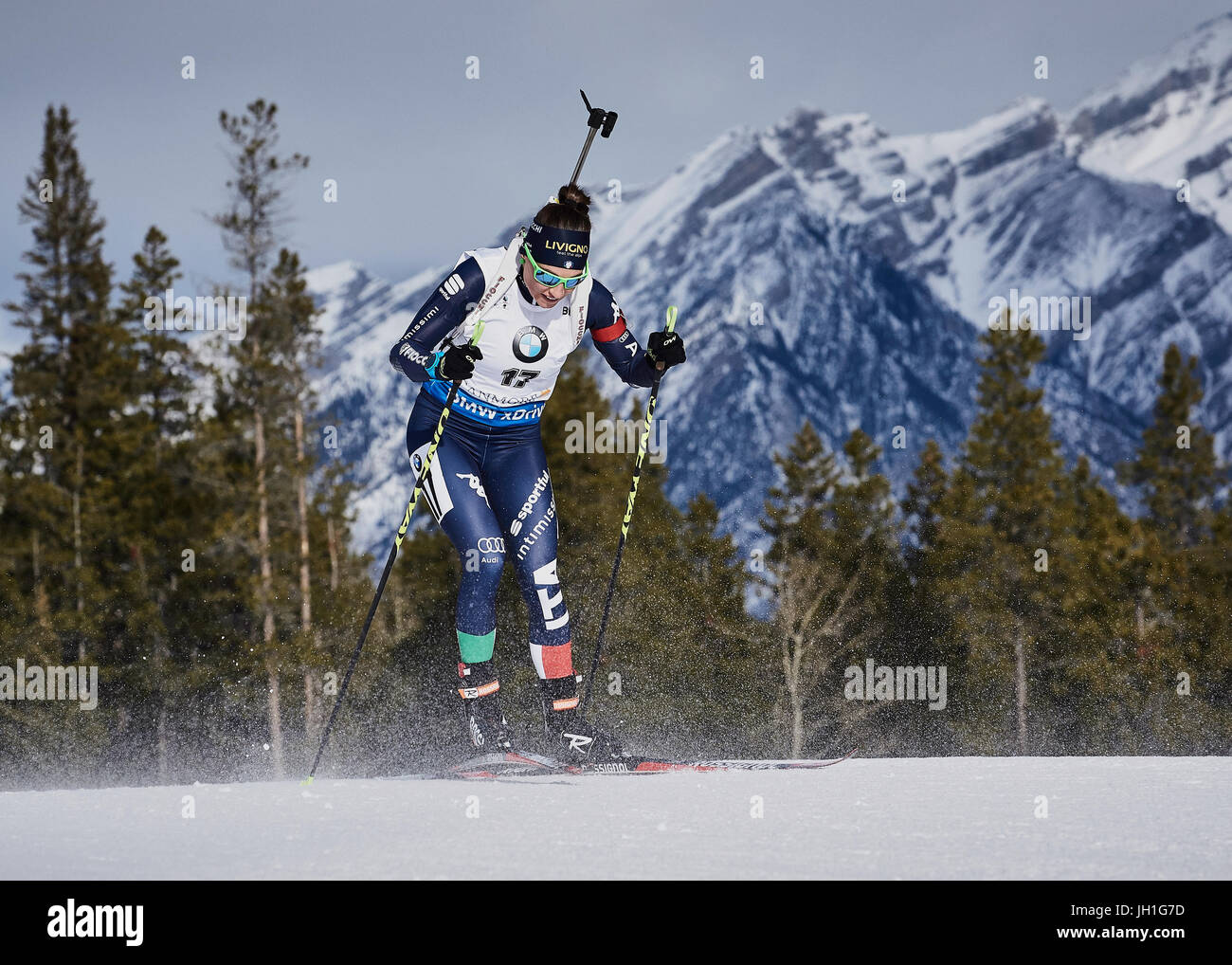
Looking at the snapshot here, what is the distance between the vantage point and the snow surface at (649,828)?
3.98m

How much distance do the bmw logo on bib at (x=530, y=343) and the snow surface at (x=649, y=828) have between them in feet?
7.06

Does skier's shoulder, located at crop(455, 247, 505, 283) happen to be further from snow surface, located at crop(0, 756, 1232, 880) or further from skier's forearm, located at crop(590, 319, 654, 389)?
snow surface, located at crop(0, 756, 1232, 880)

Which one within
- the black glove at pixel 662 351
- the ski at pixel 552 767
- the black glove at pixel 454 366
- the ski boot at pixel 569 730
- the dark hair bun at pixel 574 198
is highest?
the dark hair bun at pixel 574 198

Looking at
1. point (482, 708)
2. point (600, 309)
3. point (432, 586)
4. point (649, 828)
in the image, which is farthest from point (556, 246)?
point (432, 586)

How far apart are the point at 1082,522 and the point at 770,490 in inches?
509

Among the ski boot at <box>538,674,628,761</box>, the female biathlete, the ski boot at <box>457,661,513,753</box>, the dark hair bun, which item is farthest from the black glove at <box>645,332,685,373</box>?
the ski boot at <box>457,661,513,753</box>

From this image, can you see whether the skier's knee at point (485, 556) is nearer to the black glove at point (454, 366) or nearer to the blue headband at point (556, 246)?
→ the black glove at point (454, 366)

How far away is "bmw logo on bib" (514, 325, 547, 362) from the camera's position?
6.41 meters

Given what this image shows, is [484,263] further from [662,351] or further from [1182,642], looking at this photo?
[1182,642]

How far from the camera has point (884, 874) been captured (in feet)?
12.6

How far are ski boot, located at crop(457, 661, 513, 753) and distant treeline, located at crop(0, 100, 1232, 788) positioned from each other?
18.1 meters

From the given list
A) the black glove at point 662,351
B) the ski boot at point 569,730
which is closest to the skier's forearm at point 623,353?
the black glove at point 662,351

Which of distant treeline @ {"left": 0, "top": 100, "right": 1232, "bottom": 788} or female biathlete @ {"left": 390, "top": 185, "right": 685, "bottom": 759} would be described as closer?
female biathlete @ {"left": 390, "top": 185, "right": 685, "bottom": 759}
